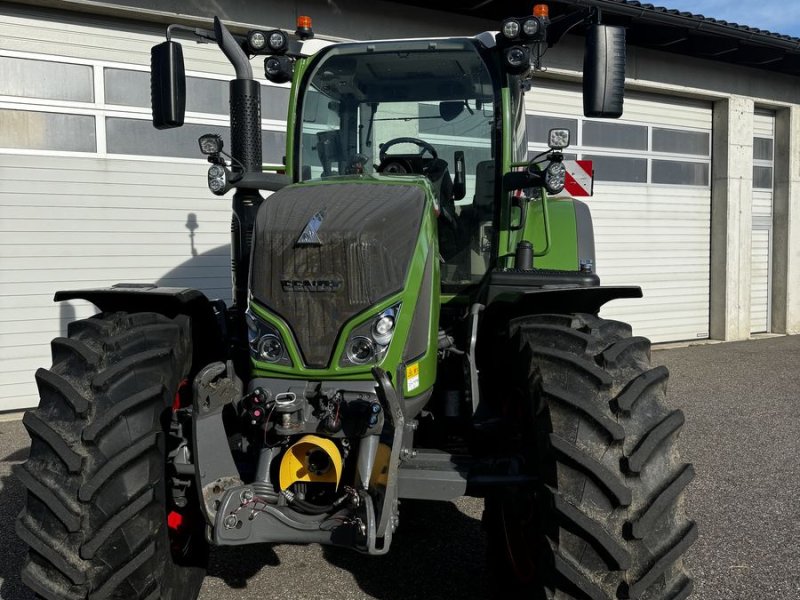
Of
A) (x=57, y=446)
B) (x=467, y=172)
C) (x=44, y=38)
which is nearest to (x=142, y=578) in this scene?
(x=57, y=446)

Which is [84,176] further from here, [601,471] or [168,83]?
[601,471]

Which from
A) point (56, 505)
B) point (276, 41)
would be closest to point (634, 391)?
point (56, 505)

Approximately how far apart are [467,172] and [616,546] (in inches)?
87.3

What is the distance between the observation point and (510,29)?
11.8ft

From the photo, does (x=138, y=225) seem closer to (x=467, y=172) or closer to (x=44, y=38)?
(x=44, y=38)

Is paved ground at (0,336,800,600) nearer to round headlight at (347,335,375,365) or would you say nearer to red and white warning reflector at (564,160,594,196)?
round headlight at (347,335,375,365)

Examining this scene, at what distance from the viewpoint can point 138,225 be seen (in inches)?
299

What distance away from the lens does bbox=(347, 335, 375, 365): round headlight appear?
2777 mm

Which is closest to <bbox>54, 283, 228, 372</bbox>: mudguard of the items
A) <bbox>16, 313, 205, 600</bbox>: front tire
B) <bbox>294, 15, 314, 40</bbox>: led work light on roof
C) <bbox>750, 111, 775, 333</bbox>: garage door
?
<bbox>16, 313, 205, 600</bbox>: front tire

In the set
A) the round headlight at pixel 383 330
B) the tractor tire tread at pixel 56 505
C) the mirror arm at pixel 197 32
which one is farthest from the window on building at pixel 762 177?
the tractor tire tread at pixel 56 505

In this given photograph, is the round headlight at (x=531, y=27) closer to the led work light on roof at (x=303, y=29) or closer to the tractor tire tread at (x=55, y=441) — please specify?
the led work light on roof at (x=303, y=29)

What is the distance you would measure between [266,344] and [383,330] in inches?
17.8

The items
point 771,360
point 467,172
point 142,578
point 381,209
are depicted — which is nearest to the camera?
point 142,578

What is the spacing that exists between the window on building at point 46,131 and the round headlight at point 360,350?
5548 mm
